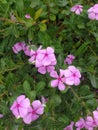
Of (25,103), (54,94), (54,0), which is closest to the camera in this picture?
(25,103)

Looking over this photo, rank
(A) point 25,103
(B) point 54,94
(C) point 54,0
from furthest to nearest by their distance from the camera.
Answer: (C) point 54,0, (B) point 54,94, (A) point 25,103

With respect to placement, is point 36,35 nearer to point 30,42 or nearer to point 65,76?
point 30,42

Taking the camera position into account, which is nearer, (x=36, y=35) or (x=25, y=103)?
(x=25, y=103)

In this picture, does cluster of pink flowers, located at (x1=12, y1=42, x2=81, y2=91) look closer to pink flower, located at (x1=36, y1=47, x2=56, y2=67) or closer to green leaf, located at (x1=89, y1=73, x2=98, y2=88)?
pink flower, located at (x1=36, y1=47, x2=56, y2=67)

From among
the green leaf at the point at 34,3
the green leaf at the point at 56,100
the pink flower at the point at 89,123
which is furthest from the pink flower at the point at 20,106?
the green leaf at the point at 34,3

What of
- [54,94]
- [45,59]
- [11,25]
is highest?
[11,25]

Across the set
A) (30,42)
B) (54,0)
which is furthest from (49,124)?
(54,0)

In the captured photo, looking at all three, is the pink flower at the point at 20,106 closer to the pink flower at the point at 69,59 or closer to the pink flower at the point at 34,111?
the pink flower at the point at 34,111

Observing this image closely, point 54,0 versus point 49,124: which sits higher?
point 54,0
